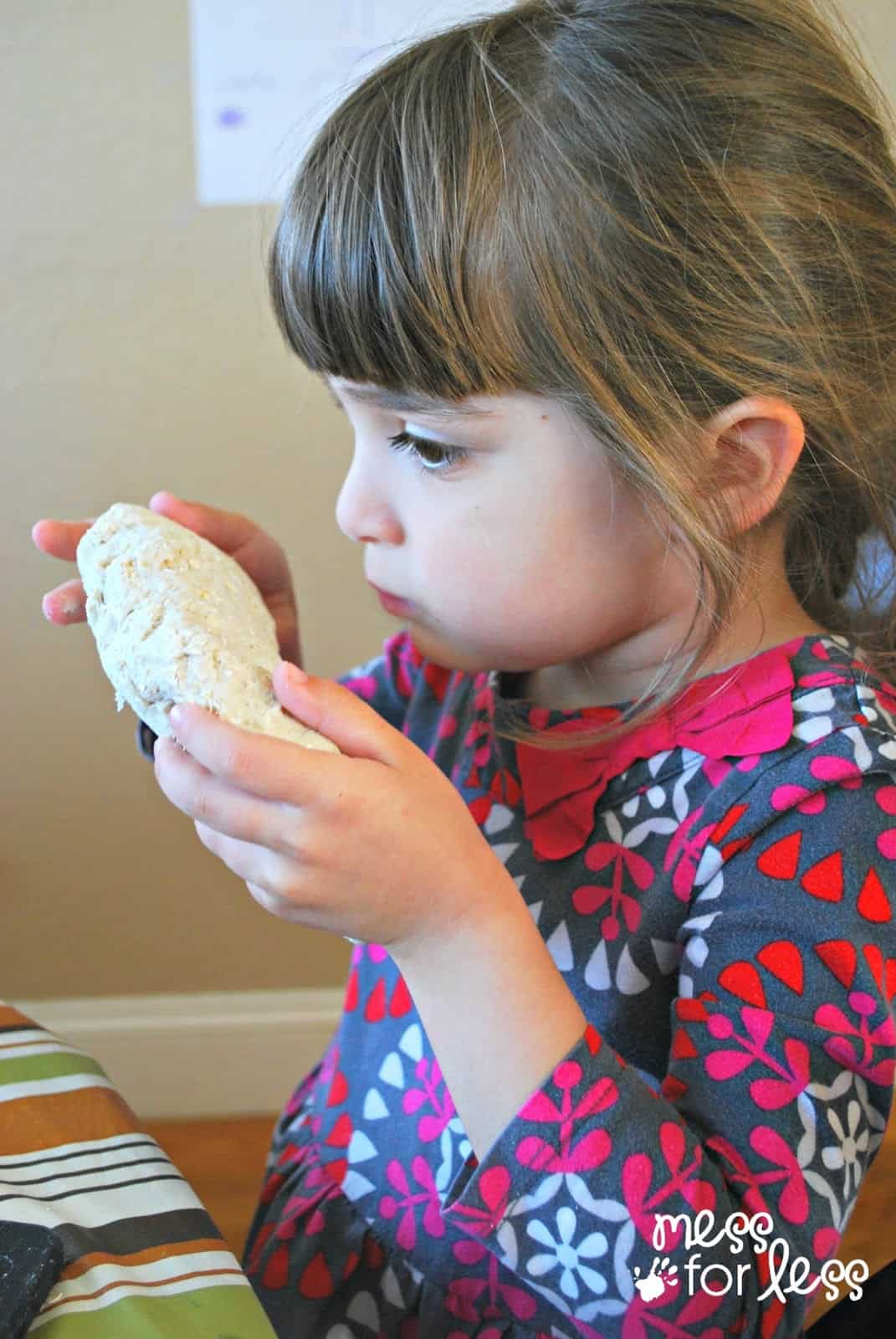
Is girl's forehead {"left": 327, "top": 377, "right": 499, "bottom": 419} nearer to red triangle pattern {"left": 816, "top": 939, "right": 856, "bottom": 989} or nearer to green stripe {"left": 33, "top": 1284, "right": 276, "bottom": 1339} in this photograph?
red triangle pattern {"left": 816, "top": 939, "right": 856, "bottom": 989}

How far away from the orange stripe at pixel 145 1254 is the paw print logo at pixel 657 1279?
20cm

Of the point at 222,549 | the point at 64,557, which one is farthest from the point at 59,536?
the point at 222,549

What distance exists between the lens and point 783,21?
2.05 feet

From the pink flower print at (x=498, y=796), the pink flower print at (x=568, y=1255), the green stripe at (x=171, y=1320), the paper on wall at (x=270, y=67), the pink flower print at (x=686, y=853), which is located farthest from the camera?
the paper on wall at (x=270, y=67)

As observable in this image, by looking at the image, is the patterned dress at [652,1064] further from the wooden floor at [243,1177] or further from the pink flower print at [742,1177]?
the wooden floor at [243,1177]

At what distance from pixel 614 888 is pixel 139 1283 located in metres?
0.34

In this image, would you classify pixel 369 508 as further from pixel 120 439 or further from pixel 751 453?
pixel 120 439

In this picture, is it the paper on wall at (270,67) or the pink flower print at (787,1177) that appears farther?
the paper on wall at (270,67)

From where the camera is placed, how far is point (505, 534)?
64 cm

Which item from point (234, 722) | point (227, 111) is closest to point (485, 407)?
point (234, 722)

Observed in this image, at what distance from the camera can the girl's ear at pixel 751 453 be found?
0.63m

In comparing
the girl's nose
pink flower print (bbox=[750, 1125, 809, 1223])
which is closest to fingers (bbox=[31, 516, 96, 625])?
the girl's nose

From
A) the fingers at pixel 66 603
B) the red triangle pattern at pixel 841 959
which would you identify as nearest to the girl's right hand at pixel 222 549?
the fingers at pixel 66 603

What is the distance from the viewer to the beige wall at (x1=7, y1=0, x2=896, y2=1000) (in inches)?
44.3
